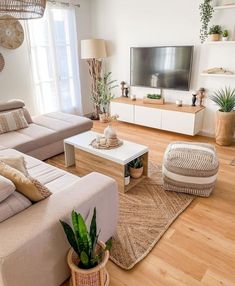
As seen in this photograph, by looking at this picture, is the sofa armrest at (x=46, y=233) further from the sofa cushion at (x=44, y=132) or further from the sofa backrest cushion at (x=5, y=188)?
the sofa cushion at (x=44, y=132)

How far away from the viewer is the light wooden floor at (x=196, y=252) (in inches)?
63.9

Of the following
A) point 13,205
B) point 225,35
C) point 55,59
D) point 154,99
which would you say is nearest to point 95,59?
point 55,59

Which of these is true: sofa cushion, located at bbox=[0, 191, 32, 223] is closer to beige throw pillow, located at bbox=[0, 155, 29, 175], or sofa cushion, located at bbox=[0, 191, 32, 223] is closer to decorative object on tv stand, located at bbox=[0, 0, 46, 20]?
beige throw pillow, located at bbox=[0, 155, 29, 175]

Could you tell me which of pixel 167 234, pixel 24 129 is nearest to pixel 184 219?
pixel 167 234

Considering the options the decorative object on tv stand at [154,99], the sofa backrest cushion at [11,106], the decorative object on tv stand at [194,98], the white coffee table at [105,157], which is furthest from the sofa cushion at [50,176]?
the decorative object on tv stand at [194,98]

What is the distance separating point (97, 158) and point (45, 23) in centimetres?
291

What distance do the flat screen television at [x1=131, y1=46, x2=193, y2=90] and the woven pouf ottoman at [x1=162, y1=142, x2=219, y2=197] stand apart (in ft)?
6.16

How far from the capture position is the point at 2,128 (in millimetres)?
3141

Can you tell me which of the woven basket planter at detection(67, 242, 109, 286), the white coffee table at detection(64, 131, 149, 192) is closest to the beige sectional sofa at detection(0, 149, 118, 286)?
the woven basket planter at detection(67, 242, 109, 286)

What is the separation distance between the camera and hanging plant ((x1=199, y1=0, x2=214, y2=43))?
3.49 metres

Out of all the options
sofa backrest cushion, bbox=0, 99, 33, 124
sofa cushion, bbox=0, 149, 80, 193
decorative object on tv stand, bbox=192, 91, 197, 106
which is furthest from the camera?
decorative object on tv stand, bbox=192, 91, 197, 106

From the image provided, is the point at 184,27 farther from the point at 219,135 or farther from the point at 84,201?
the point at 84,201

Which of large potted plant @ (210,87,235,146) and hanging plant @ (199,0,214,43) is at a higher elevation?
hanging plant @ (199,0,214,43)

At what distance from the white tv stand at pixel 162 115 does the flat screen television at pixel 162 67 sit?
1.23ft
